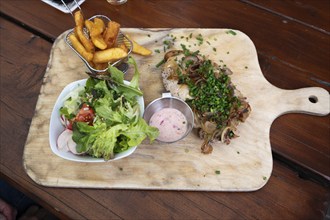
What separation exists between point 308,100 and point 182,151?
114cm

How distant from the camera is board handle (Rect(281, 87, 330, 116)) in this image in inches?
90.4

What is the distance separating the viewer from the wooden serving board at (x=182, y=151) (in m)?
2.04

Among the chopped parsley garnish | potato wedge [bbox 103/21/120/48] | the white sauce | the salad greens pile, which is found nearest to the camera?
the salad greens pile

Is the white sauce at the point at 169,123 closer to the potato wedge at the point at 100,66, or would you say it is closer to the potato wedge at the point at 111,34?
the potato wedge at the point at 100,66

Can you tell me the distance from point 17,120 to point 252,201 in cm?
195

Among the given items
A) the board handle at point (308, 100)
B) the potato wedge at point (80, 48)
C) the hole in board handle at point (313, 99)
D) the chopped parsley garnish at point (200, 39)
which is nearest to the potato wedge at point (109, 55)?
the potato wedge at point (80, 48)

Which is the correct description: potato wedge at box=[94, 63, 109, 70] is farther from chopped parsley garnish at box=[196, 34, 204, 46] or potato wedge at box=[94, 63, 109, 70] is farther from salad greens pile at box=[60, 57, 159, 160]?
chopped parsley garnish at box=[196, 34, 204, 46]

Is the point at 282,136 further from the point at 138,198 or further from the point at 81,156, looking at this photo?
the point at 81,156

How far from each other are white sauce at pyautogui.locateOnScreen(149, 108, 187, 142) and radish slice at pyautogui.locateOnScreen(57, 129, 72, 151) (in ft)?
2.02

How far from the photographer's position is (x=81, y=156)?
198 centimetres

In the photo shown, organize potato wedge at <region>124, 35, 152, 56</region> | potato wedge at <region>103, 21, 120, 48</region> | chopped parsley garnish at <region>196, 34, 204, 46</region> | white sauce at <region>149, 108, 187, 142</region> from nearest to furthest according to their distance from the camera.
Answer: white sauce at <region>149, 108, 187, 142</region>
potato wedge at <region>103, 21, 120, 48</region>
potato wedge at <region>124, 35, 152, 56</region>
chopped parsley garnish at <region>196, 34, 204, 46</region>

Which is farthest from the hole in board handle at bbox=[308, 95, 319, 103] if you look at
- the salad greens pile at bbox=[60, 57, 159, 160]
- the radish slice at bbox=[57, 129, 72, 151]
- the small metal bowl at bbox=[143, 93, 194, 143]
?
the radish slice at bbox=[57, 129, 72, 151]

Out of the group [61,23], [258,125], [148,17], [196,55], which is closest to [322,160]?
[258,125]

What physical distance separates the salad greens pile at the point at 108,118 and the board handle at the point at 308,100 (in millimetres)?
1174
